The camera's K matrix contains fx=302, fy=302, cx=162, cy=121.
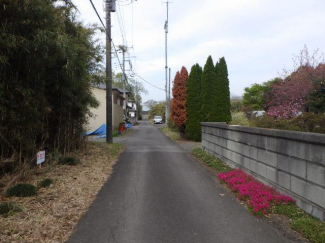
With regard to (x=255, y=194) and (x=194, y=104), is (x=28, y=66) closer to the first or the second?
(x=255, y=194)

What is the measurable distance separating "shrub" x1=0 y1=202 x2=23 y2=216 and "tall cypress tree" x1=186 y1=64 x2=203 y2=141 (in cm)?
1345

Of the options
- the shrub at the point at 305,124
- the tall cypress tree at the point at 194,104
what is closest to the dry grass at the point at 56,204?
the shrub at the point at 305,124

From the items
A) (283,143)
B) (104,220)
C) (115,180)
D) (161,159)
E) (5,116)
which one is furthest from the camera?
(161,159)

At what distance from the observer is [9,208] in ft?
15.6

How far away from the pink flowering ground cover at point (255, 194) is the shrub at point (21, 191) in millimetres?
3962

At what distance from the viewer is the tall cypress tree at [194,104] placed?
17688 mm

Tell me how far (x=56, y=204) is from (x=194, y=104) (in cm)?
1325

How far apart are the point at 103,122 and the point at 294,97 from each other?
14.1 meters

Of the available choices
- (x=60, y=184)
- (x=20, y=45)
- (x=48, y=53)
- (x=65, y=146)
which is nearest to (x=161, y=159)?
(x=65, y=146)

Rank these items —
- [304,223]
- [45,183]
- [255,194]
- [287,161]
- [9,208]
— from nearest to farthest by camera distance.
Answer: [304,223], [9,208], [287,161], [255,194], [45,183]

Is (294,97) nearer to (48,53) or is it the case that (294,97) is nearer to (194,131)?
(194,131)

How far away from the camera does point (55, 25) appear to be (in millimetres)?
6719

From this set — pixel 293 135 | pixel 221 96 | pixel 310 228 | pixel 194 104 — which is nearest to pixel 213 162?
pixel 293 135

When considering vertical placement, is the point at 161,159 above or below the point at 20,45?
below
